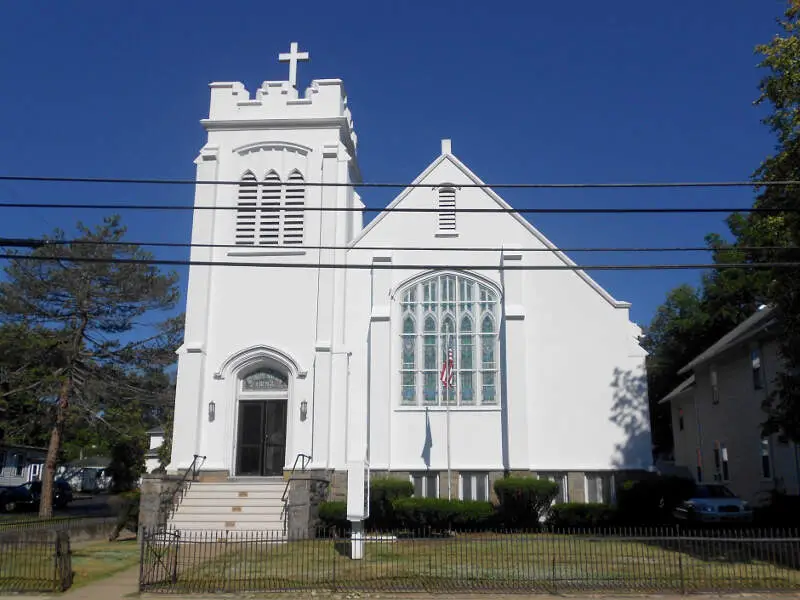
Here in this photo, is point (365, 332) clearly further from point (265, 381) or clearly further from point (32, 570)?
point (32, 570)

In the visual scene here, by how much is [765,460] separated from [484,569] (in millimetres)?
17740

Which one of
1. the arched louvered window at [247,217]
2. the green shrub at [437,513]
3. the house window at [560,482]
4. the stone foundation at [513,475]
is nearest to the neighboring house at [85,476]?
the arched louvered window at [247,217]

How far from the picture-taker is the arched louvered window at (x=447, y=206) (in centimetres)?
2389

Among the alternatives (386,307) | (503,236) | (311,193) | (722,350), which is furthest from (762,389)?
(311,193)

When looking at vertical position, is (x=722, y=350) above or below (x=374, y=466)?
above

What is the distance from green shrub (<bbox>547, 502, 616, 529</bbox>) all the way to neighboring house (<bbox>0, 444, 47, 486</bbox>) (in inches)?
1620

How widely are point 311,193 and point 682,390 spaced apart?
22.8m

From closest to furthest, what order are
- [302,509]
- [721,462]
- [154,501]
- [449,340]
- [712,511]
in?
[302,509]
[154,501]
[712,511]
[449,340]
[721,462]

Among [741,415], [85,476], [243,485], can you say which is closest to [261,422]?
[243,485]

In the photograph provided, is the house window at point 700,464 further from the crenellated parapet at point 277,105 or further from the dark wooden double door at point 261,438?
the crenellated parapet at point 277,105

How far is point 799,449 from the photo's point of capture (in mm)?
24125

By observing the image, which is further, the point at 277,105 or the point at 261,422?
the point at 277,105

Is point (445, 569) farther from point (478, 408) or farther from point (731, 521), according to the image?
point (731, 521)

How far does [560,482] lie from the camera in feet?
71.7
